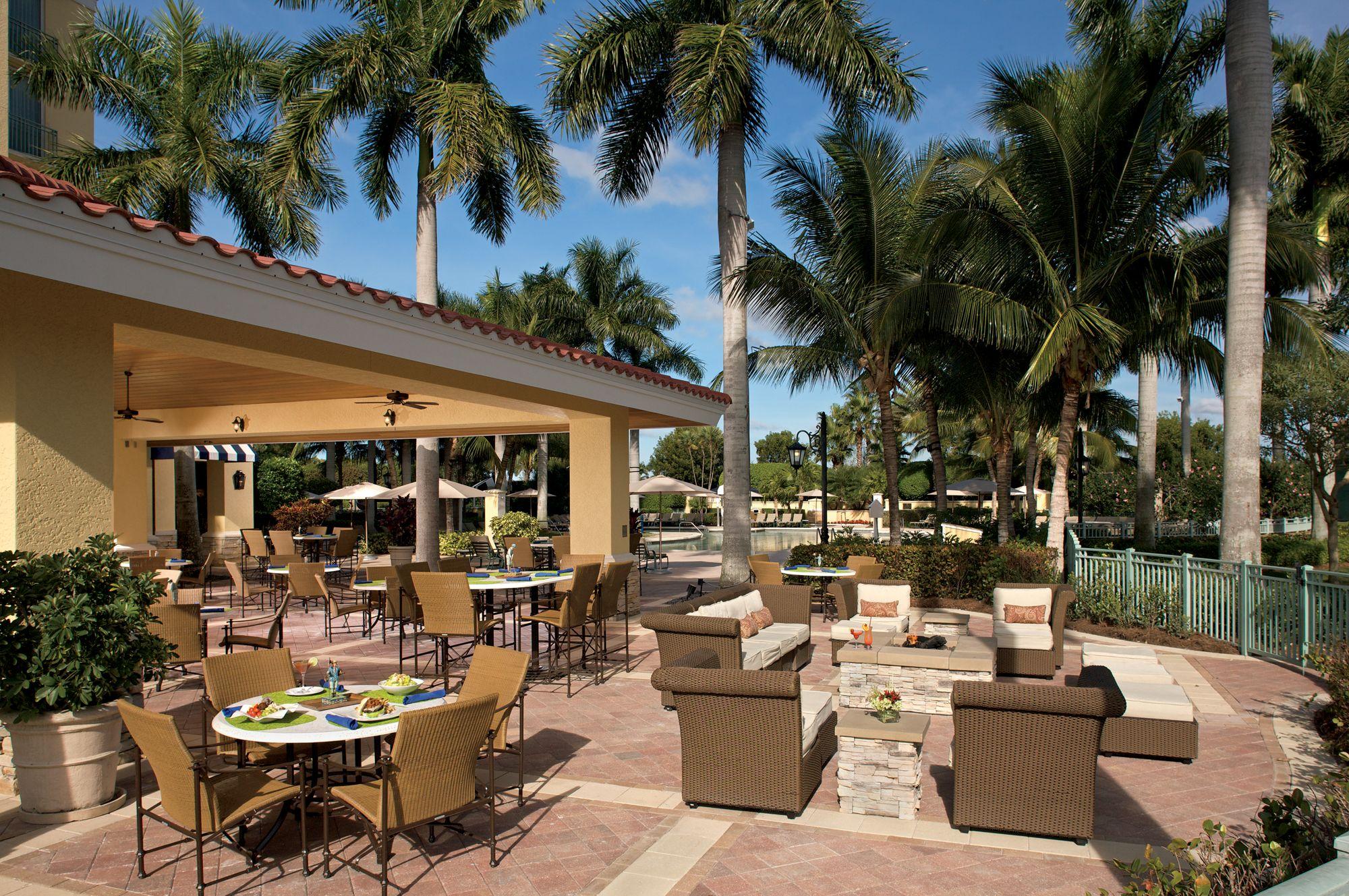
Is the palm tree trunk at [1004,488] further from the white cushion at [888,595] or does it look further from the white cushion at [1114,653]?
the white cushion at [1114,653]

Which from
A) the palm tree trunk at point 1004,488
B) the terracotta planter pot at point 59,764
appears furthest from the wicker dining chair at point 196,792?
the palm tree trunk at point 1004,488

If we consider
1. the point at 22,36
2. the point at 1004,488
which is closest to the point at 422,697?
the point at 1004,488

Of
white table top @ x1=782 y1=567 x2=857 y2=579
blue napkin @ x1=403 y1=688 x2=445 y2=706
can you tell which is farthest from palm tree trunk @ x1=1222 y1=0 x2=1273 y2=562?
blue napkin @ x1=403 y1=688 x2=445 y2=706

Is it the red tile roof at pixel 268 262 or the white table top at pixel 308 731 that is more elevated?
the red tile roof at pixel 268 262

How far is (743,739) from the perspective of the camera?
5227 millimetres

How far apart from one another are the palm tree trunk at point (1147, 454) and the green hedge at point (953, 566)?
5.62m

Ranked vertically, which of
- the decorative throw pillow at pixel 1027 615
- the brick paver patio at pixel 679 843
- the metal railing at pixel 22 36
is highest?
the metal railing at pixel 22 36

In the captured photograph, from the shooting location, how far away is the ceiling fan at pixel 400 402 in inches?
491

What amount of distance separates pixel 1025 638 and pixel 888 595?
66.4 inches

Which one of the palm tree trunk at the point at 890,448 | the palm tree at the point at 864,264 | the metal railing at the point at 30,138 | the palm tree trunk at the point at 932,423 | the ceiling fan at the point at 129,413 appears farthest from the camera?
the metal railing at the point at 30,138

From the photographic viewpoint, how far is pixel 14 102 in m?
20.8

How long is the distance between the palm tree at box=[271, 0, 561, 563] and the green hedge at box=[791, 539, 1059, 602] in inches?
311

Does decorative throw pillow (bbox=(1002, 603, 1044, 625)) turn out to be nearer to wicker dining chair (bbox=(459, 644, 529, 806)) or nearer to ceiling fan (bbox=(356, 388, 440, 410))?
wicker dining chair (bbox=(459, 644, 529, 806))

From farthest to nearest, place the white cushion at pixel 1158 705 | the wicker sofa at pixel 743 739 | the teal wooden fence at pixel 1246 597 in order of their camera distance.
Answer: the teal wooden fence at pixel 1246 597
the white cushion at pixel 1158 705
the wicker sofa at pixel 743 739
